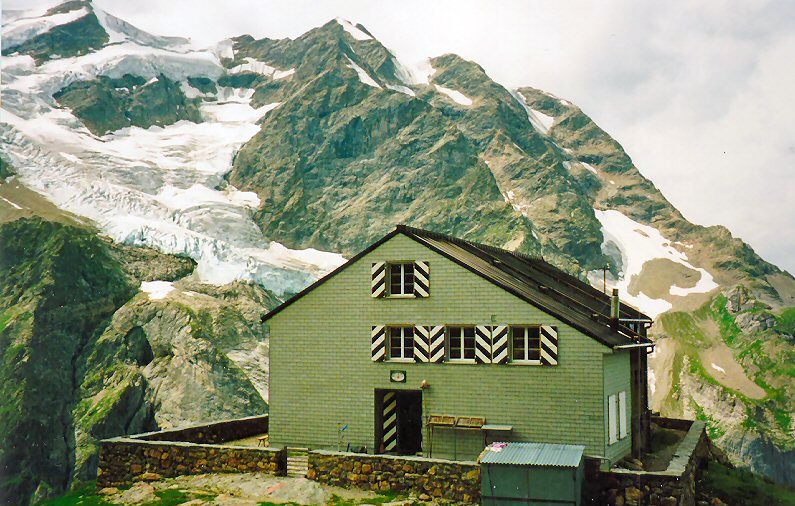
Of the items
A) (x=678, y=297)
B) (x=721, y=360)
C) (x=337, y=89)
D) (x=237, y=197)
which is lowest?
(x=721, y=360)

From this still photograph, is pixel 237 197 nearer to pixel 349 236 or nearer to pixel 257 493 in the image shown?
pixel 349 236

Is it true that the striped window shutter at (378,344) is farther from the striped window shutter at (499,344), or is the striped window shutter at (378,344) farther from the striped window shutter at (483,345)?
the striped window shutter at (499,344)

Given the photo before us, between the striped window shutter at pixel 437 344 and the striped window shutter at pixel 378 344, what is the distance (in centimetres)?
159

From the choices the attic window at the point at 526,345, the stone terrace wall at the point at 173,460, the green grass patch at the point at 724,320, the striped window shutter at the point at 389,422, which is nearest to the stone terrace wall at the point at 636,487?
the attic window at the point at 526,345

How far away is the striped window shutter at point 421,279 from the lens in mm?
23500

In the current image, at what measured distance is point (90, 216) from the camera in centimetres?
11700

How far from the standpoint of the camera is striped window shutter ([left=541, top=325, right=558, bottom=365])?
843 inches

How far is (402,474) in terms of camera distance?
18.8 metres

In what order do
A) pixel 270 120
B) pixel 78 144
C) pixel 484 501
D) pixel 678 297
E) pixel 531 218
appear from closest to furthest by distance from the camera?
pixel 484 501 → pixel 78 144 → pixel 678 297 → pixel 531 218 → pixel 270 120

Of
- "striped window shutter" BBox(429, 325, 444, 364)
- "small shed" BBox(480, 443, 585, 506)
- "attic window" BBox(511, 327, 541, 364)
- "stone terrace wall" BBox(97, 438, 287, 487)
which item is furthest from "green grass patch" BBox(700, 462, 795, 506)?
"stone terrace wall" BBox(97, 438, 287, 487)

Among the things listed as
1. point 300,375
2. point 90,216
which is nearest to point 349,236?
point 90,216

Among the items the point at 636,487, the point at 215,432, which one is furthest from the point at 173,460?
the point at 636,487

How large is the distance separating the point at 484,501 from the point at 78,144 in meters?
140

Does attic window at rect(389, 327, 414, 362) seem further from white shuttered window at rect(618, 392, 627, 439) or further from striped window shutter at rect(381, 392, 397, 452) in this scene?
white shuttered window at rect(618, 392, 627, 439)
